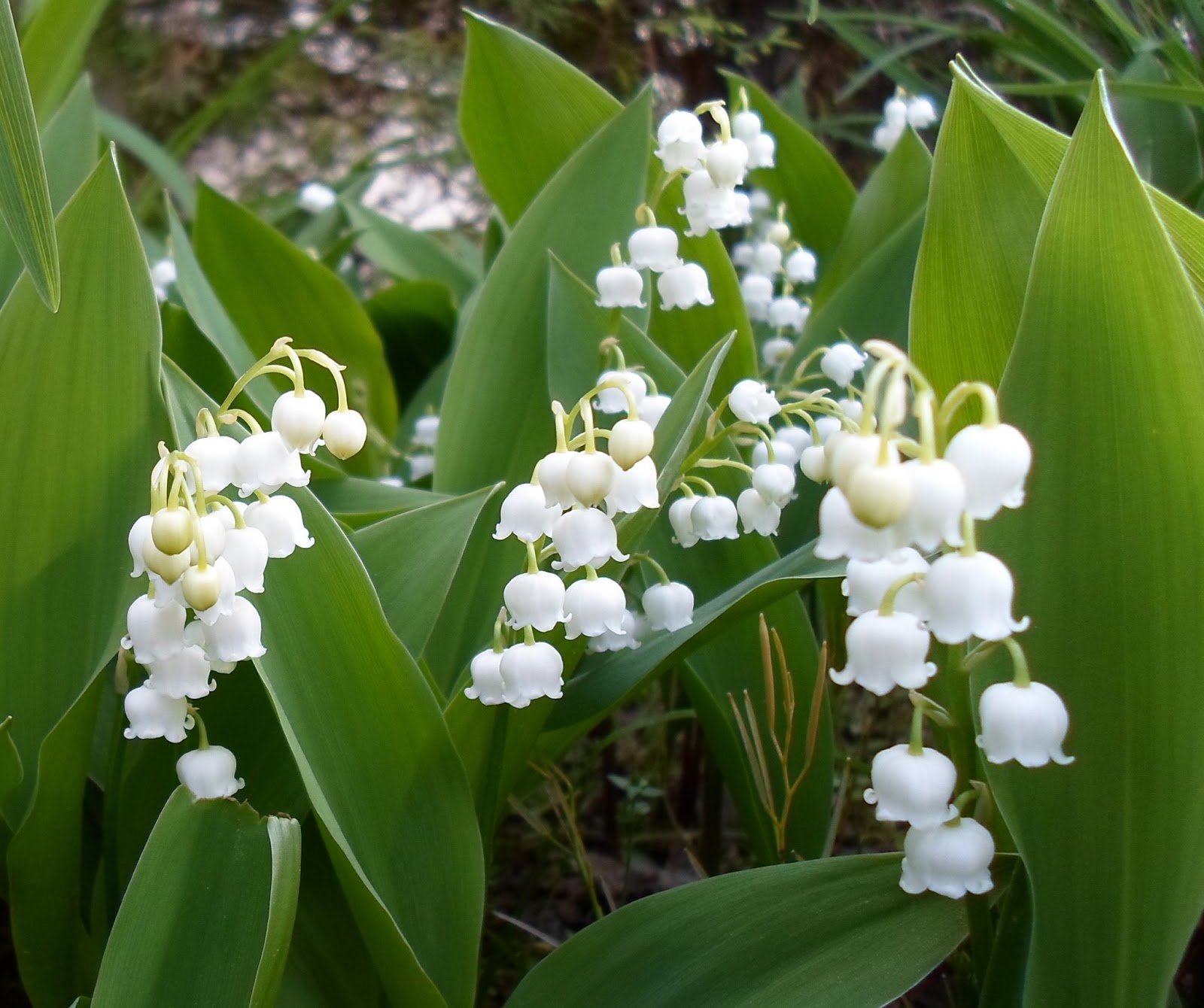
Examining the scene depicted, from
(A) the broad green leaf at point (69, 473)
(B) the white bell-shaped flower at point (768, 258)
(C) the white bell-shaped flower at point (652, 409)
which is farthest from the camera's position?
(B) the white bell-shaped flower at point (768, 258)

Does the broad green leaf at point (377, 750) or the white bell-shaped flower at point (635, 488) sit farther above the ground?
the white bell-shaped flower at point (635, 488)

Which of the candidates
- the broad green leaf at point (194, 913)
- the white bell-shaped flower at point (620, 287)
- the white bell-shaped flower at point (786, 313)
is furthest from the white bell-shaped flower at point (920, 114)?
the broad green leaf at point (194, 913)

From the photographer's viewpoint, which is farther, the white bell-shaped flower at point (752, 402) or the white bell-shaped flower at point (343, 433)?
the white bell-shaped flower at point (752, 402)

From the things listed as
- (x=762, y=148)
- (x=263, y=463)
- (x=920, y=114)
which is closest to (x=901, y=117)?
(x=920, y=114)

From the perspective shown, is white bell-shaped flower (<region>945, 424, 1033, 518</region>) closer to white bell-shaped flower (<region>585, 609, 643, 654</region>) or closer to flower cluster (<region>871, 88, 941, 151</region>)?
white bell-shaped flower (<region>585, 609, 643, 654</region>)

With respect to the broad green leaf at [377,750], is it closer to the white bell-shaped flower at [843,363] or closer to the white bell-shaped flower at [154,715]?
the white bell-shaped flower at [154,715]

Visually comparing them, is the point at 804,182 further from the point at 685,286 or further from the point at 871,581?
the point at 871,581
